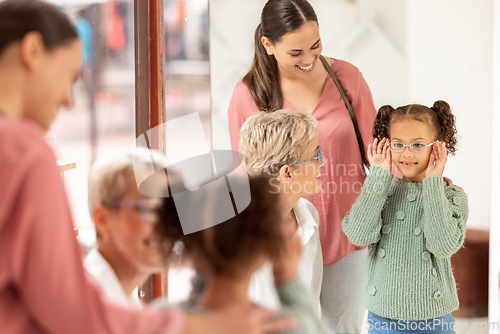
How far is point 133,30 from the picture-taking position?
4.07 feet

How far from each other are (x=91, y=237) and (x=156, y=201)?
140 mm

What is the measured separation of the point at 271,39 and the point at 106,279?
0.65m

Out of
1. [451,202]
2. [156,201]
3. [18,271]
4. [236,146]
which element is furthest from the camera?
[451,202]

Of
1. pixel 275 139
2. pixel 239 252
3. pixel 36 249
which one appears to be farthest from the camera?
pixel 275 139

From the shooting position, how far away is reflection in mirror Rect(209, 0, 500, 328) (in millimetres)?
1288

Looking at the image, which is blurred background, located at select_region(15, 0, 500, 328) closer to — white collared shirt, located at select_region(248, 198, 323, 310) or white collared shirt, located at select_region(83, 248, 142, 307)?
white collared shirt, located at select_region(248, 198, 323, 310)

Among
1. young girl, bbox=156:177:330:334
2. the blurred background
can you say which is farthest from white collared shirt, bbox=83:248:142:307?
the blurred background

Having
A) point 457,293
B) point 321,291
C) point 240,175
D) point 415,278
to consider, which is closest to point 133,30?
point 240,175

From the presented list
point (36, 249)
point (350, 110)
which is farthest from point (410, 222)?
point (36, 249)

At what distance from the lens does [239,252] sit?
0.75 meters

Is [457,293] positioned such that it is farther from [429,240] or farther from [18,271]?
[18,271]

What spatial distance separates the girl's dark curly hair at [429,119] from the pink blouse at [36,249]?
0.78 meters

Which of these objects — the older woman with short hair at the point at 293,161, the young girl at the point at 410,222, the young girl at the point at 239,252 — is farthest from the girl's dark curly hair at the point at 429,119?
the young girl at the point at 239,252

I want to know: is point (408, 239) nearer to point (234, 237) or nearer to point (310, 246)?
point (310, 246)
